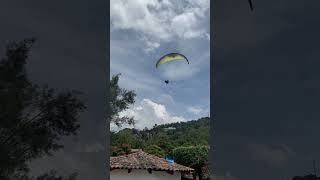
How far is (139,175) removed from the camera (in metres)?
19.0

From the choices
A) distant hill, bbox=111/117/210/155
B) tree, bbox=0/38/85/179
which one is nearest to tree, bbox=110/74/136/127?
distant hill, bbox=111/117/210/155

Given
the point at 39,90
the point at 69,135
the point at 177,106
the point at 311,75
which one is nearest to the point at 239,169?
the point at 311,75

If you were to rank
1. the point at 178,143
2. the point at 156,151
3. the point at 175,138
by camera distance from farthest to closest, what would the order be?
the point at 175,138 < the point at 178,143 < the point at 156,151

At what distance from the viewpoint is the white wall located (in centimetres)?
1859

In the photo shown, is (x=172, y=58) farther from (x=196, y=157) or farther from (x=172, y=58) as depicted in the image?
(x=196, y=157)

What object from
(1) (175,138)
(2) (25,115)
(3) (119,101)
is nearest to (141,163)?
(3) (119,101)

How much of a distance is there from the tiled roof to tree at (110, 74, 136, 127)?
140 cm

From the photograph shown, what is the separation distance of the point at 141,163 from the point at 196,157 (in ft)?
11.2

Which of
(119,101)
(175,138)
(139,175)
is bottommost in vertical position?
(139,175)

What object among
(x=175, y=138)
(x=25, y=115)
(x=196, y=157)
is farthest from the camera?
(x=175, y=138)

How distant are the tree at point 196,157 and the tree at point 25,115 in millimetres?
13378

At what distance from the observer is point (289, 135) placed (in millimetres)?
9500

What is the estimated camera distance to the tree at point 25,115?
26.0 ft

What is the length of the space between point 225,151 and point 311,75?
2270 millimetres
